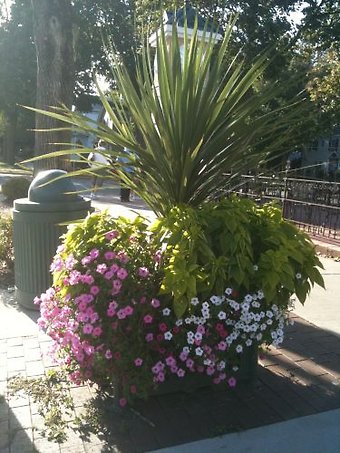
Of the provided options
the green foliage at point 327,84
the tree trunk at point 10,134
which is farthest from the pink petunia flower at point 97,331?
the tree trunk at point 10,134

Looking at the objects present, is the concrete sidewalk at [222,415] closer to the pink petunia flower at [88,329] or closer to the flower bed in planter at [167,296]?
the flower bed in planter at [167,296]

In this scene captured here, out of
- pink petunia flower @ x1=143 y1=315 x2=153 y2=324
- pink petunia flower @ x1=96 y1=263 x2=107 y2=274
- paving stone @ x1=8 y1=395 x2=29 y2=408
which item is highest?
pink petunia flower @ x1=96 y1=263 x2=107 y2=274

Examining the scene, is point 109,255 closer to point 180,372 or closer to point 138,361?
point 138,361

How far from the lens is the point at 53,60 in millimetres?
6504

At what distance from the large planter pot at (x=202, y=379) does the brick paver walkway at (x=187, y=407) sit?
57 millimetres

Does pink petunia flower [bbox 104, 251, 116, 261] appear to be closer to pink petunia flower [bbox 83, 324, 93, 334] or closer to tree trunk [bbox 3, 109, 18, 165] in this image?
pink petunia flower [bbox 83, 324, 93, 334]

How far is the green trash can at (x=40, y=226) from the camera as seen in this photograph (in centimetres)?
450

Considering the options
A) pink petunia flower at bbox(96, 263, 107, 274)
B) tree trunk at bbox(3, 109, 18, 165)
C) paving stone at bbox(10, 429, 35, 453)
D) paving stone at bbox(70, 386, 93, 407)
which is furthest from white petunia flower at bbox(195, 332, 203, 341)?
tree trunk at bbox(3, 109, 18, 165)

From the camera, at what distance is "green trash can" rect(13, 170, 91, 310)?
450 cm

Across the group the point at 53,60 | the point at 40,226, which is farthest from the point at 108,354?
the point at 53,60

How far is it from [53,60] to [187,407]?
5.29 m

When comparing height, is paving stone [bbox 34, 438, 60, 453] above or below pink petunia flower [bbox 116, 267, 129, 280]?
below

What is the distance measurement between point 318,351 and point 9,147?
39792 millimetres

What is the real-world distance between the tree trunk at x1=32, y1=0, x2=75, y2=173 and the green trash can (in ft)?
6.30
